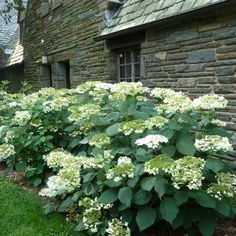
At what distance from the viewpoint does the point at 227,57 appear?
16.8 feet

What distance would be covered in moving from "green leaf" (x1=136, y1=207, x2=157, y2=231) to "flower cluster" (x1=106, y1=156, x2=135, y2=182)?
318 mm

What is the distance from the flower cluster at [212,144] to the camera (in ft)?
9.70

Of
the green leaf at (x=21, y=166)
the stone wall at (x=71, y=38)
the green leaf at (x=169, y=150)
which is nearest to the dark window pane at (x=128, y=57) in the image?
the stone wall at (x=71, y=38)

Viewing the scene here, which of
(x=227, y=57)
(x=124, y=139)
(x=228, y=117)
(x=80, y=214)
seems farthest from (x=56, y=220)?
(x=227, y=57)

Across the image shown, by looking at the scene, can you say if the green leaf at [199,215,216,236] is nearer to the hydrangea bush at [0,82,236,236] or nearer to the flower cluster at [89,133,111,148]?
the hydrangea bush at [0,82,236,236]

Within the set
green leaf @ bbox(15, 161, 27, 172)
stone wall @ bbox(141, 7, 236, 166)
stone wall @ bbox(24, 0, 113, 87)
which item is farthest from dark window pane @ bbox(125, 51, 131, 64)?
green leaf @ bbox(15, 161, 27, 172)

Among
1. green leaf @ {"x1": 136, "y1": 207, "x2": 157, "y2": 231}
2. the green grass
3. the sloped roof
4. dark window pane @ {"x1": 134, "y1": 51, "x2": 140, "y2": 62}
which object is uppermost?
the sloped roof

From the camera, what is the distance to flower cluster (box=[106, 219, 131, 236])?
10.0 feet

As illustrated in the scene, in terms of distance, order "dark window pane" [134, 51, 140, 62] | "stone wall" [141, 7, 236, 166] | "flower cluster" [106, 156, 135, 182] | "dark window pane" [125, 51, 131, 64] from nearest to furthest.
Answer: "flower cluster" [106, 156, 135, 182] < "stone wall" [141, 7, 236, 166] < "dark window pane" [134, 51, 140, 62] < "dark window pane" [125, 51, 131, 64]

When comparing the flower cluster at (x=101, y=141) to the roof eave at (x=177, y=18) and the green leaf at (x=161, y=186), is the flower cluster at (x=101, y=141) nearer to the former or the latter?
the green leaf at (x=161, y=186)

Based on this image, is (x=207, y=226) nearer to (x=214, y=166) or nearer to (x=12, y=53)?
(x=214, y=166)

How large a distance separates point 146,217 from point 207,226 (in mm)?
548

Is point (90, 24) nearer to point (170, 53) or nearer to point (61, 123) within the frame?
point (170, 53)

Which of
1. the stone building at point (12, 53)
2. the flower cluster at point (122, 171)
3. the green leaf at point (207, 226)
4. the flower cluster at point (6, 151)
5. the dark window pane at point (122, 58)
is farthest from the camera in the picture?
the stone building at point (12, 53)
